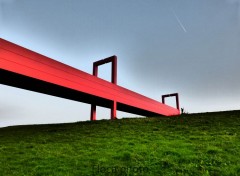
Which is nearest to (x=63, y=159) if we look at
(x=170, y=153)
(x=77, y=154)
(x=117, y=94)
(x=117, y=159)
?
(x=77, y=154)

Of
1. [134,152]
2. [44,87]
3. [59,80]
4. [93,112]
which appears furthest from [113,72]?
[134,152]

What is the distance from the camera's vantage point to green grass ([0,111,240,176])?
12414 millimetres

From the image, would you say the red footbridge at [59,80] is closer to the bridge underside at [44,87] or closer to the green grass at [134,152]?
the bridge underside at [44,87]

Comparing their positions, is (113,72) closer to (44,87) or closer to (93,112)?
(93,112)

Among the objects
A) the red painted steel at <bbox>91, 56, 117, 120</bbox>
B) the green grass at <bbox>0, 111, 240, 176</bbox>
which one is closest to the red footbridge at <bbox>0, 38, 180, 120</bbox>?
the red painted steel at <bbox>91, 56, 117, 120</bbox>

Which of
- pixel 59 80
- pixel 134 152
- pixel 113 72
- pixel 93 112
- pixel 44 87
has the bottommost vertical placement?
pixel 134 152

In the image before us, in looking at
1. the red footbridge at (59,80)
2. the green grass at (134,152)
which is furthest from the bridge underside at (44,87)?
the green grass at (134,152)

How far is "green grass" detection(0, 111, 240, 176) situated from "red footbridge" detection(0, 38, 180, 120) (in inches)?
222

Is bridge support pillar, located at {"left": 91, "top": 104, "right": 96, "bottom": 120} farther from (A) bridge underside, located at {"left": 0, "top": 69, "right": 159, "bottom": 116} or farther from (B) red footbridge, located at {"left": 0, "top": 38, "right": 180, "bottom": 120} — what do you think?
(A) bridge underside, located at {"left": 0, "top": 69, "right": 159, "bottom": 116}

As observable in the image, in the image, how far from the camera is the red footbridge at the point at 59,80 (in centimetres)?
2203

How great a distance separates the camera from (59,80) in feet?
84.8

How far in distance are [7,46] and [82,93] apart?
9827mm

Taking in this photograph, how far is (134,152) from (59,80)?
13.4 meters

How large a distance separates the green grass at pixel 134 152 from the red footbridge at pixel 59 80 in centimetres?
565
